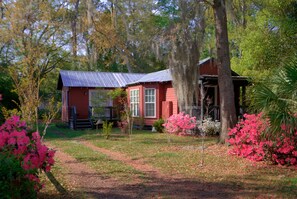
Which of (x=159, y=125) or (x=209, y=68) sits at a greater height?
(x=209, y=68)

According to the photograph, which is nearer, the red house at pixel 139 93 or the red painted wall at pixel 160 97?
the red house at pixel 139 93

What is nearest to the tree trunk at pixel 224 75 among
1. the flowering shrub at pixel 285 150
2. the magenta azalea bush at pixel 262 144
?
the magenta azalea bush at pixel 262 144

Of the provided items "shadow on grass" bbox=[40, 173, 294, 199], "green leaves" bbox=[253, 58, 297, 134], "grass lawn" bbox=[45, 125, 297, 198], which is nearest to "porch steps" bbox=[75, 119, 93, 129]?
"grass lawn" bbox=[45, 125, 297, 198]

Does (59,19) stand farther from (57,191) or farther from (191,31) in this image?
(57,191)

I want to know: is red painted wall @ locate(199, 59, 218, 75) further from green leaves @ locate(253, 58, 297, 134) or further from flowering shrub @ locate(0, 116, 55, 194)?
flowering shrub @ locate(0, 116, 55, 194)

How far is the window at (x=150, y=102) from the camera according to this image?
19.3m

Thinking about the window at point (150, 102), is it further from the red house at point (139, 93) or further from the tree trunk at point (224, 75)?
the tree trunk at point (224, 75)

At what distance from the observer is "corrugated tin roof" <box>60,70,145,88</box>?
2197 cm

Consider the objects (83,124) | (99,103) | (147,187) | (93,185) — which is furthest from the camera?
(83,124)

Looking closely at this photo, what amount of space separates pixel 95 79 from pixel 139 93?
14.1ft

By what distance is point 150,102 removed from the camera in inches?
770

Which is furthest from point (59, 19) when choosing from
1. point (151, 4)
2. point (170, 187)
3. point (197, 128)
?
point (170, 187)

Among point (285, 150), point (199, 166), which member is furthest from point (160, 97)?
point (285, 150)

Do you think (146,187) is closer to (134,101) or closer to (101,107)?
(101,107)
